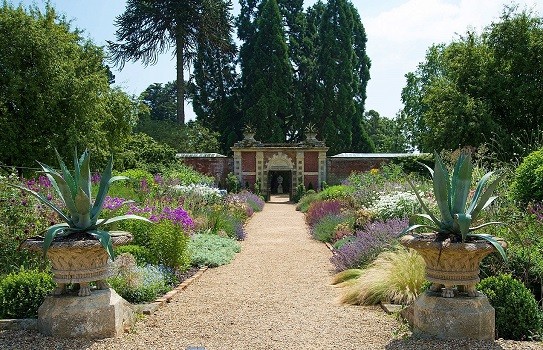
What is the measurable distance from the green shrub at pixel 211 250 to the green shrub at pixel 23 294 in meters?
4.04

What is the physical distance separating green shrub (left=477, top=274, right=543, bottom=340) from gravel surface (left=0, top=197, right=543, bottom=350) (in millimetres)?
272

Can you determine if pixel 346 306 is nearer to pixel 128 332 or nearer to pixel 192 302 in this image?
pixel 192 302

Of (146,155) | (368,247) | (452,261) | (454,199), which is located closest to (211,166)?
(146,155)

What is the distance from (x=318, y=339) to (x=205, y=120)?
33.4 meters

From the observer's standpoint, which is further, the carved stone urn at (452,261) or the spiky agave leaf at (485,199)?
the spiky agave leaf at (485,199)

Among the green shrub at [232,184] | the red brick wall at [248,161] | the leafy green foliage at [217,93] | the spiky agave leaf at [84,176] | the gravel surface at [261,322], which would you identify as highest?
the leafy green foliage at [217,93]

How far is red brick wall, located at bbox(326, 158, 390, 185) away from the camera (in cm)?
3030

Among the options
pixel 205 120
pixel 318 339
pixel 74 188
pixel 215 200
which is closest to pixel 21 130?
pixel 215 200

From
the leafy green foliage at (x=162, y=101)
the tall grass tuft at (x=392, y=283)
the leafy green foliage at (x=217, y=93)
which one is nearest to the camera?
the tall grass tuft at (x=392, y=283)

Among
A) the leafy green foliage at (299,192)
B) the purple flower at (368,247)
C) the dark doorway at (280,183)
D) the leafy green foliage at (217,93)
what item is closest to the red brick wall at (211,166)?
the leafy green foliage at (299,192)

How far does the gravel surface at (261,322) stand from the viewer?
4551 millimetres

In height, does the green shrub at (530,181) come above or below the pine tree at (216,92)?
below

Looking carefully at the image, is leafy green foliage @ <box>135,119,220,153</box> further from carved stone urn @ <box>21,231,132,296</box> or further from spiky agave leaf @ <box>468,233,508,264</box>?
spiky agave leaf @ <box>468,233,508,264</box>

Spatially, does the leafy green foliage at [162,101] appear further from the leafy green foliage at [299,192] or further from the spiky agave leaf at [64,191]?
the spiky agave leaf at [64,191]
